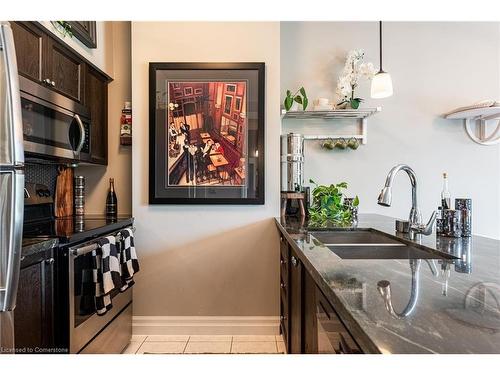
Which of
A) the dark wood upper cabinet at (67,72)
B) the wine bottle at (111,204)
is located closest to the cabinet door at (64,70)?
the dark wood upper cabinet at (67,72)

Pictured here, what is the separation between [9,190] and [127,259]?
1.09 meters

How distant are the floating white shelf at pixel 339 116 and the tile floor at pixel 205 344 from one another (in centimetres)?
165

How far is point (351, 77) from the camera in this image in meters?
2.70

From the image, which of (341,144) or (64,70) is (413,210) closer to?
(341,144)

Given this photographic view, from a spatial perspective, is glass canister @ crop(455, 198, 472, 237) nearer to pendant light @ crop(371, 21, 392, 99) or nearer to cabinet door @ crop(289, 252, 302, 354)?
cabinet door @ crop(289, 252, 302, 354)

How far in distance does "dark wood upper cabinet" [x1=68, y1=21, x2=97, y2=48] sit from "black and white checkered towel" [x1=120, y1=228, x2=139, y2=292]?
1.26 metres

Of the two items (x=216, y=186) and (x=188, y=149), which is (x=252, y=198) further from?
(x=188, y=149)

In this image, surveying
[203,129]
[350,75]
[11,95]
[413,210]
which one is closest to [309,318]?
[413,210]

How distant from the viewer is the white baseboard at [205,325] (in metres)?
2.47

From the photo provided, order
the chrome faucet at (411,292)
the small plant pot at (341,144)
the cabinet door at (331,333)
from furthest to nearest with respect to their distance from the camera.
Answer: the small plant pot at (341,144), the cabinet door at (331,333), the chrome faucet at (411,292)

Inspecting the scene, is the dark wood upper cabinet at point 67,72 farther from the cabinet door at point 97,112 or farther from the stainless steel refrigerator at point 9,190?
the stainless steel refrigerator at point 9,190

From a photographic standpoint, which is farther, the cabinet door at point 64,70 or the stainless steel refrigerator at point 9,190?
the cabinet door at point 64,70

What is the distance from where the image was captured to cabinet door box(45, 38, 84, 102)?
72.1 inches
